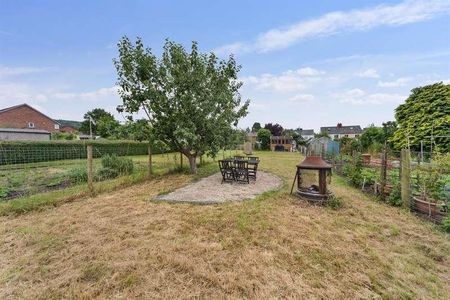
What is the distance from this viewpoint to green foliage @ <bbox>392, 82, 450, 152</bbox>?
17.0m

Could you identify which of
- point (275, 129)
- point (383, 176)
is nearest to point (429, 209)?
point (383, 176)

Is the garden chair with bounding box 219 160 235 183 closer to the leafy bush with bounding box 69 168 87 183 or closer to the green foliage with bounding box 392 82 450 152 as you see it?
the leafy bush with bounding box 69 168 87 183

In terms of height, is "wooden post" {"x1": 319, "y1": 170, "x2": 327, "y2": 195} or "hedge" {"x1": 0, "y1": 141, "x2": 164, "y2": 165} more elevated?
"hedge" {"x1": 0, "y1": 141, "x2": 164, "y2": 165}

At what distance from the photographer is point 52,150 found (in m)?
10.2

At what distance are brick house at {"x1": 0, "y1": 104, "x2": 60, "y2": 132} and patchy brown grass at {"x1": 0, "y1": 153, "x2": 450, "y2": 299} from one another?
3731cm

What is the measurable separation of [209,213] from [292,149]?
40.7 metres

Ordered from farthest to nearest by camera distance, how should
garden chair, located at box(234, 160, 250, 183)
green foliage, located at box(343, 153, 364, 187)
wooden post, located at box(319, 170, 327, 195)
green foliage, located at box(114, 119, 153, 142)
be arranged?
1. green foliage, located at box(114, 119, 153, 142)
2. garden chair, located at box(234, 160, 250, 183)
3. green foliage, located at box(343, 153, 364, 187)
4. wooden post, located at box(319, 170, 327, 195)

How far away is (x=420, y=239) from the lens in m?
3.79

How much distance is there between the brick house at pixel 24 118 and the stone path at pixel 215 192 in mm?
36245

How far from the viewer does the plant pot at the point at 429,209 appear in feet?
15.1

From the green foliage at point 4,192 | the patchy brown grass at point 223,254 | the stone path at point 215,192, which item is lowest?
the patchy brown grass at point 223,254

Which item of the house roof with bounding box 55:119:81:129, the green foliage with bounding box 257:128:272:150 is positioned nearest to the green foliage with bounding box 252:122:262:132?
the green foliage with bounding box 257:128:272:150

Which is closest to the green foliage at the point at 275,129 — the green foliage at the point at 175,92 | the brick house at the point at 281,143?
the brick house at the point at 281,143

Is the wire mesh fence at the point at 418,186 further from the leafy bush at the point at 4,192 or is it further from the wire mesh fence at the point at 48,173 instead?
the leafy bush at the point at 4,192
